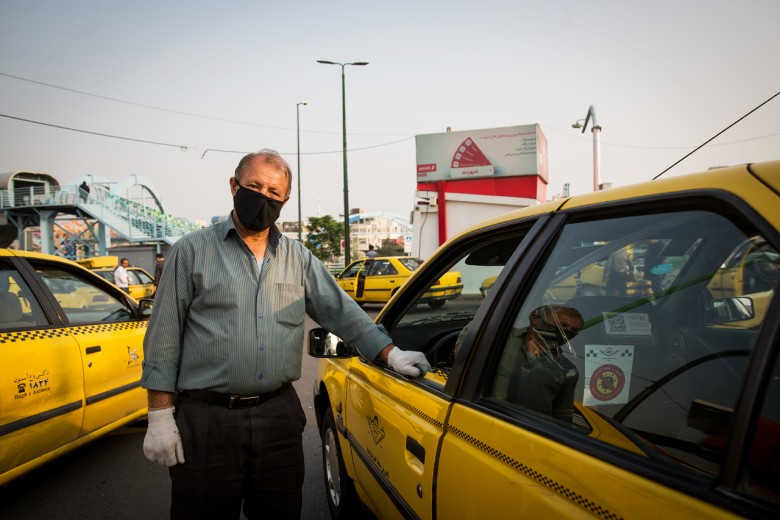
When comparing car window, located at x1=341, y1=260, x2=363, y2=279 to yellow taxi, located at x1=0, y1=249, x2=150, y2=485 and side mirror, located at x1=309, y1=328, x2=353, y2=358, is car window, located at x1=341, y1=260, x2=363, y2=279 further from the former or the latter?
side mirror, located at x1=309, y1=328, x2=353, y2=358

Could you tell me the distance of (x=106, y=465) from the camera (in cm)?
379

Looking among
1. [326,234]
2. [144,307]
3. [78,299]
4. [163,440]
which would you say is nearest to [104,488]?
[144,307]

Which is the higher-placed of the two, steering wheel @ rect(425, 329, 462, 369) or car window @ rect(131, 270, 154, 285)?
steering wheel @ rect(425, 329, 462, 369)

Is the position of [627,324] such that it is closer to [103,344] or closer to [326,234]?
[103,344]

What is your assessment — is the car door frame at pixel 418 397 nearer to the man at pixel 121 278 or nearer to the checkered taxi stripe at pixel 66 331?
the checkered taxi stripe at pixel 66 331

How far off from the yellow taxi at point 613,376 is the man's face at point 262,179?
80 centimetres

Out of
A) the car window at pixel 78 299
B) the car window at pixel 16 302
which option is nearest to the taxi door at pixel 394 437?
the car window at pixel 16 302

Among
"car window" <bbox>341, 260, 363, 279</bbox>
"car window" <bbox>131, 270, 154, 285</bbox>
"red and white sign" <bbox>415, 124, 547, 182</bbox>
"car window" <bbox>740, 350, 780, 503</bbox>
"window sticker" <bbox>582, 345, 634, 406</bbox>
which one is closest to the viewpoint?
"car window" <bbox>740, 350, 780, 503</bbox>

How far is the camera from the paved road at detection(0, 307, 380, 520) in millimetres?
3049

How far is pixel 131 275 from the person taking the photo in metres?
13.8

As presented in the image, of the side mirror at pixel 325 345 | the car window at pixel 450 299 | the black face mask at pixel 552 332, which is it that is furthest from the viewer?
the side mirror at pixel 325 345

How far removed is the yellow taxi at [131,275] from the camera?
507 inches

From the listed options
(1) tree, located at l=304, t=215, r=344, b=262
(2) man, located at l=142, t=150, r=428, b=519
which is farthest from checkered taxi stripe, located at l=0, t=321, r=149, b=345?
(1) tree, located at l=304, t=215, r=344, b=262

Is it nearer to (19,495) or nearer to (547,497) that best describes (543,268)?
(547,497)
